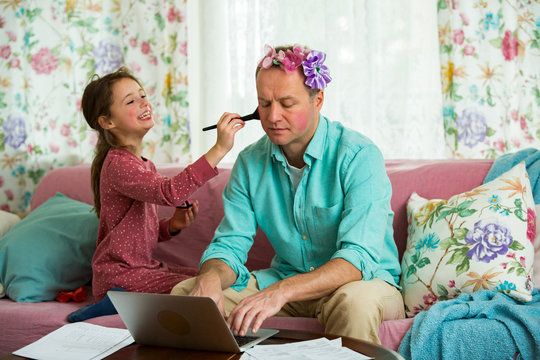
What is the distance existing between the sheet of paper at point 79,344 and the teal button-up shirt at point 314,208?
394 millimetres

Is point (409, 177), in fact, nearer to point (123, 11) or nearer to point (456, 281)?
point (456, 281)

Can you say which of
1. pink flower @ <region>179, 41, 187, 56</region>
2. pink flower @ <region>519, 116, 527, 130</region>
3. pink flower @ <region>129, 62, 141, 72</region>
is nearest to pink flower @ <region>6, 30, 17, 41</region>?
pink flower @ <region>129, 62, 141, 72</region>

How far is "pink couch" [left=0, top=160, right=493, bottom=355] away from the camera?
6.40 ft

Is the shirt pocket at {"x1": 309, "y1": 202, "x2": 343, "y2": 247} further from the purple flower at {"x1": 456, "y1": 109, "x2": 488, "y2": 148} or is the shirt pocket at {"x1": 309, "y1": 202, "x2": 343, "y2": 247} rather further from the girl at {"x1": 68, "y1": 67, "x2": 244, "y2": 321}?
the purple flower at {"x1": 456, "y1": 109, "x2": 488, "y2": 148}

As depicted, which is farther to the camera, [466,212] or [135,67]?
[135,67]

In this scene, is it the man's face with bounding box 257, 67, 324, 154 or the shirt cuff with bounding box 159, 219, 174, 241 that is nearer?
the man's face with bounding box 257, 67, 324, 154

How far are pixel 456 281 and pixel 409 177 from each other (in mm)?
487

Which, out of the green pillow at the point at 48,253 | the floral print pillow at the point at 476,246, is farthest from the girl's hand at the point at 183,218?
the floral print pillow at the point at 476,246

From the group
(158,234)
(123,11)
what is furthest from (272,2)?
(158,234)

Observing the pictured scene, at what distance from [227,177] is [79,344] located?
44.4 inches

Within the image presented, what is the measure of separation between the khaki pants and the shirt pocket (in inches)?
7.0

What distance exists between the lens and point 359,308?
1419 mm

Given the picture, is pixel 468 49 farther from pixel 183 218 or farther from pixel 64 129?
pixel 64 129

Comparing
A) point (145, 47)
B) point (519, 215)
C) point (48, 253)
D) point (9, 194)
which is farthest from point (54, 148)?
point (519, 215)
